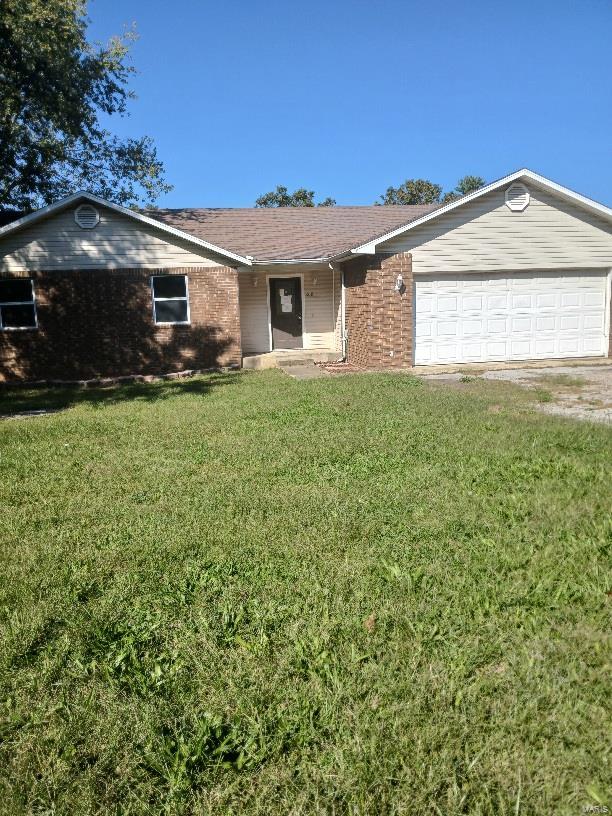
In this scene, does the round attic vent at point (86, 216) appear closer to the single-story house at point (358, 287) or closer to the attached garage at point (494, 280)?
the single-story house at point (358, 287)

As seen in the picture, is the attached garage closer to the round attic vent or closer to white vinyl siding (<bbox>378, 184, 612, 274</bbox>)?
white vinyl siding (<bbox>378, 184, 612, 274</bbox>)

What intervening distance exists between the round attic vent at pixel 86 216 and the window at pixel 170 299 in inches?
80.3

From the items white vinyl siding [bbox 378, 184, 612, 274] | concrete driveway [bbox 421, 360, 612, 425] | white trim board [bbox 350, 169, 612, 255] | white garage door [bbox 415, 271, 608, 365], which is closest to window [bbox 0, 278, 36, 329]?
white trim board [bbox 350, 169, 612, 255]

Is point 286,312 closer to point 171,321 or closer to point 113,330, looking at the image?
point 171,321

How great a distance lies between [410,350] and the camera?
14.5 meters

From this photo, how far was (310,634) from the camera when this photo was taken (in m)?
3.14

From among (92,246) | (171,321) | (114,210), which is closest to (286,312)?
(171,321)

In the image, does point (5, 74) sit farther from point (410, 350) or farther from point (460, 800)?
point (460, 800)

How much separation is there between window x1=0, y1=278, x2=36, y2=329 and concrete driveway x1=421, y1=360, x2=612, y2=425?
1018 cm

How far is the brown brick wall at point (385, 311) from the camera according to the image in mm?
14156

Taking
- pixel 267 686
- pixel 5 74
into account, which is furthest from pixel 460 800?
pixel 5 74

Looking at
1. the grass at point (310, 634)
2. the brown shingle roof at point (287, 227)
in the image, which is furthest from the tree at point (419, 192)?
the grass at point (310, 634)

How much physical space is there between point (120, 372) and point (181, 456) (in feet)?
31.3

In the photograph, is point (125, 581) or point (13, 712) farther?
point (125, 581)
